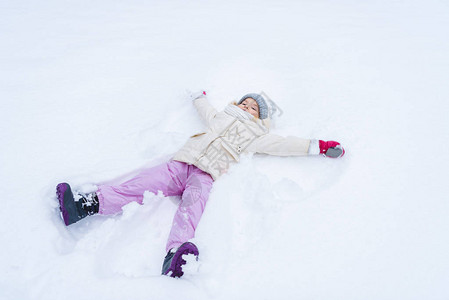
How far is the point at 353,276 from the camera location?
1.23 metres

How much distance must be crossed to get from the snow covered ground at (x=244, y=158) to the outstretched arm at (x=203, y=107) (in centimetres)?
→ 9

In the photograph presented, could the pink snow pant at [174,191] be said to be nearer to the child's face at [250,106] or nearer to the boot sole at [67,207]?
the boot sole at [67,207]

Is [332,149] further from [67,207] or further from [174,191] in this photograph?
[67,207]

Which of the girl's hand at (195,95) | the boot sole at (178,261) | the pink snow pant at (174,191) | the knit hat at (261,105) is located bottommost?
the boot sole at (178,261)

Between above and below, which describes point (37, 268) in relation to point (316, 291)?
above

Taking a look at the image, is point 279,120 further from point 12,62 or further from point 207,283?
point 12,62

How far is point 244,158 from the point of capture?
5.91 feet

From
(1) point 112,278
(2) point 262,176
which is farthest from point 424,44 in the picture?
(1) point 112,278

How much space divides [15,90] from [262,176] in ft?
6.11

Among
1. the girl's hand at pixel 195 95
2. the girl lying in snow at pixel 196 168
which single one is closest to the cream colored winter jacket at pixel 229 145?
the girl lying in snow at pixel 196 168

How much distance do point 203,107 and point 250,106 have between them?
342 millimetres

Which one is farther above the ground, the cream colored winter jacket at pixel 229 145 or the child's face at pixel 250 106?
the child's face at pixel 250 106

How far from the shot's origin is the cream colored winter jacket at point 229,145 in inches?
68.4

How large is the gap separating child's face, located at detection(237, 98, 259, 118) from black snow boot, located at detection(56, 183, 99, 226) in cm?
114
